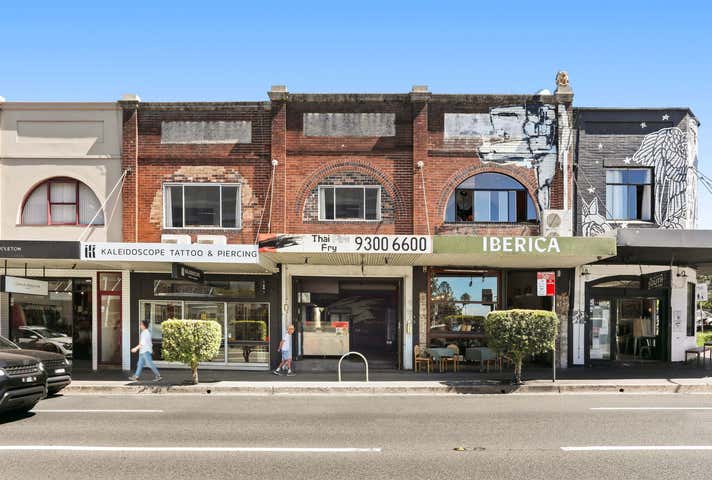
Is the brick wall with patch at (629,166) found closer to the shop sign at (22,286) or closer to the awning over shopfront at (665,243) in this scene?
the awning over shopfront at (665,243)

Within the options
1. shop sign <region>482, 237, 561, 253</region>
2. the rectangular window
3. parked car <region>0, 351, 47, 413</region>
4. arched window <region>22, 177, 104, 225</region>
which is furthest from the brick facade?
parked car <region>0, 351, 47, 413</region>

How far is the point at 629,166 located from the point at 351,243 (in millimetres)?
9050

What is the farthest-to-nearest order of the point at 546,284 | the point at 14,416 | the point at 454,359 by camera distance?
the point at 454,359 → the point at 546,284 → the point at 14,416

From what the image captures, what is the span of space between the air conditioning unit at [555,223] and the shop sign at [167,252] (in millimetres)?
8400

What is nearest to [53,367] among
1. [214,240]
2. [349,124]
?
[214,240]

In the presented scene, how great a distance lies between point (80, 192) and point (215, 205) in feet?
13.6

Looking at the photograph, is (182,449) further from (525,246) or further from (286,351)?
(525,246)

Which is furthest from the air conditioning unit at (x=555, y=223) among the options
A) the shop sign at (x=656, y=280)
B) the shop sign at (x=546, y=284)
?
the shop sign at (x=656, y=280)

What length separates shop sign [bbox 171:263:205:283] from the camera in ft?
47.1

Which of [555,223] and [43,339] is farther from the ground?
[555,223]

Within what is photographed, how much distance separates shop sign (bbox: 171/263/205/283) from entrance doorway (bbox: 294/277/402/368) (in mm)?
3062

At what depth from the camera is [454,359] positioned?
A: 16.4 meters

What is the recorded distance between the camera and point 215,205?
17.2 metres

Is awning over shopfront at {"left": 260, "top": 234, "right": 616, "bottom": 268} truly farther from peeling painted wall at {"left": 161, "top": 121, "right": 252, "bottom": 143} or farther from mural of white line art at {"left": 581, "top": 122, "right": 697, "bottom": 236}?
peeling painted wall at {"left": 161, "top": 121, "right": 252, "bottom": 143}
